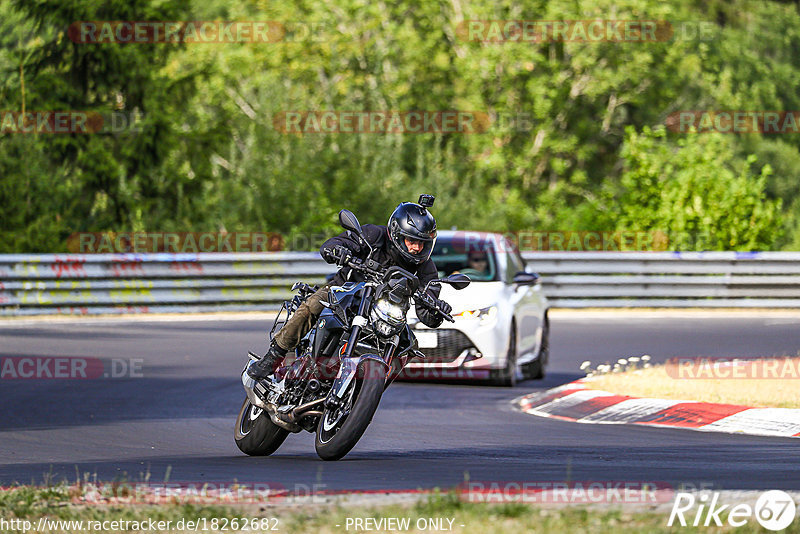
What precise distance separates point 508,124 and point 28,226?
64.9ft

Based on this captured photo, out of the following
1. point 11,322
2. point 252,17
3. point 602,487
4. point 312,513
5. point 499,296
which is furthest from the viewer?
point 252,17

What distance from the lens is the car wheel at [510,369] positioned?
1522 cm

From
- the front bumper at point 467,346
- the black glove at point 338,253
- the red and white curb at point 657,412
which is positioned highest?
the black glove at point 338,253

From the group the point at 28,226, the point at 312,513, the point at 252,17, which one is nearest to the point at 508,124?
the point at 252,17

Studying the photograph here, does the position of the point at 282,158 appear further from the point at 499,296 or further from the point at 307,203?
the point at 499,296

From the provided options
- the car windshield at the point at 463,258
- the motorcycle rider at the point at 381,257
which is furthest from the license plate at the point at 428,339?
the motorcycle rider at the point at 381,257

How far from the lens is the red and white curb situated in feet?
38.7

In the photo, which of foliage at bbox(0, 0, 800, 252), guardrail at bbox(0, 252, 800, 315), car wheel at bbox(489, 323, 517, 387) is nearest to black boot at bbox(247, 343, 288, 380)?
car wheel at bbox(489, 323, 517, 387)

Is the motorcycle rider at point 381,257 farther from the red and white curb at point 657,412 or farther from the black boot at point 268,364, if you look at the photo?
the red and white curb at point 657,412

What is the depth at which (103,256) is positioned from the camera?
22.9m

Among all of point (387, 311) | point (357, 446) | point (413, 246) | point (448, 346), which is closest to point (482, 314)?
point (448, 346)

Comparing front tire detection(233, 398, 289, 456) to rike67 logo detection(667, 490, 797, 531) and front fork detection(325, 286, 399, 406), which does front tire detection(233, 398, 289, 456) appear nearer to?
front fork detection(325, 286, 399, 406)

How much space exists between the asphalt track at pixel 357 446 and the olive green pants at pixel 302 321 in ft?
2.52

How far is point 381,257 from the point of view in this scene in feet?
31.5
